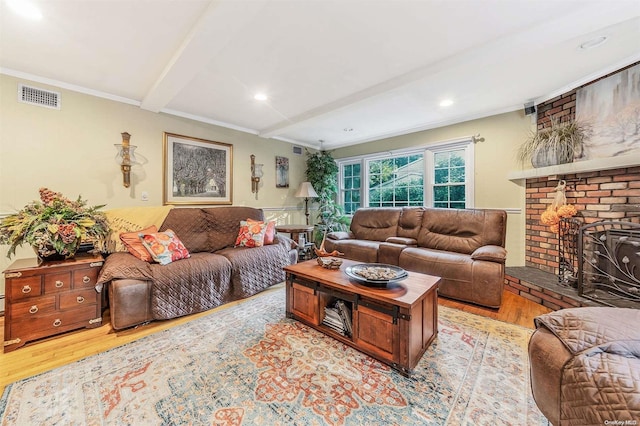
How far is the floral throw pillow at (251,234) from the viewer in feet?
10.9

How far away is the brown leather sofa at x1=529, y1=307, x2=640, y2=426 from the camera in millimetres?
693

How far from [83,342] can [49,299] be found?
452 millimetres

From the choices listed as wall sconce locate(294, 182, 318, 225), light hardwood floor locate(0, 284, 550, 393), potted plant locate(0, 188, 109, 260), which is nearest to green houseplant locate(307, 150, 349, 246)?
wall sconce locate(294, 182, 318, 225)

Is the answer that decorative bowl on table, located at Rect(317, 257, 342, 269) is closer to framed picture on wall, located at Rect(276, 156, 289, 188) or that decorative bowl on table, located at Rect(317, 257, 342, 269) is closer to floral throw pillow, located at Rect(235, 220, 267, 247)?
floral throw pillow, located at Rect(235, 220, 267, 247)

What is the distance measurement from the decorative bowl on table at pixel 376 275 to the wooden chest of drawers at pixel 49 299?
2262 mm

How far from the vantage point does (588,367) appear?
2.53 feet

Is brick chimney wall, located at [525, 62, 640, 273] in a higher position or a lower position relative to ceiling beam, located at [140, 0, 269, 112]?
lower

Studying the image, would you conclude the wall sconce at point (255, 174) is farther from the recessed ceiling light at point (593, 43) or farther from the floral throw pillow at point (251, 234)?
the recessed ceiling light at point (593, 43)

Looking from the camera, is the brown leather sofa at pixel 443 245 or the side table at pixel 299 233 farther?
the side table at pixel 299 233

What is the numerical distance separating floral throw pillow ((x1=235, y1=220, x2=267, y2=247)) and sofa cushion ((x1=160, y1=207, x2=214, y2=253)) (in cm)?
39

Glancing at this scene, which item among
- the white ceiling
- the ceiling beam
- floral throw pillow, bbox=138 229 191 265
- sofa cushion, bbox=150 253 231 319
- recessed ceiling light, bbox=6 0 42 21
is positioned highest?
the white ceiling

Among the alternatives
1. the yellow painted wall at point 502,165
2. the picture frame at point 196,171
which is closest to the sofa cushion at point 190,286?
the picture frame at point 196,171

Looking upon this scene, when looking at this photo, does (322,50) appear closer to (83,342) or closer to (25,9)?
(25,9)

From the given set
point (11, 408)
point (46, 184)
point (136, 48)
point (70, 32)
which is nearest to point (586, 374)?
point (11, 408)
